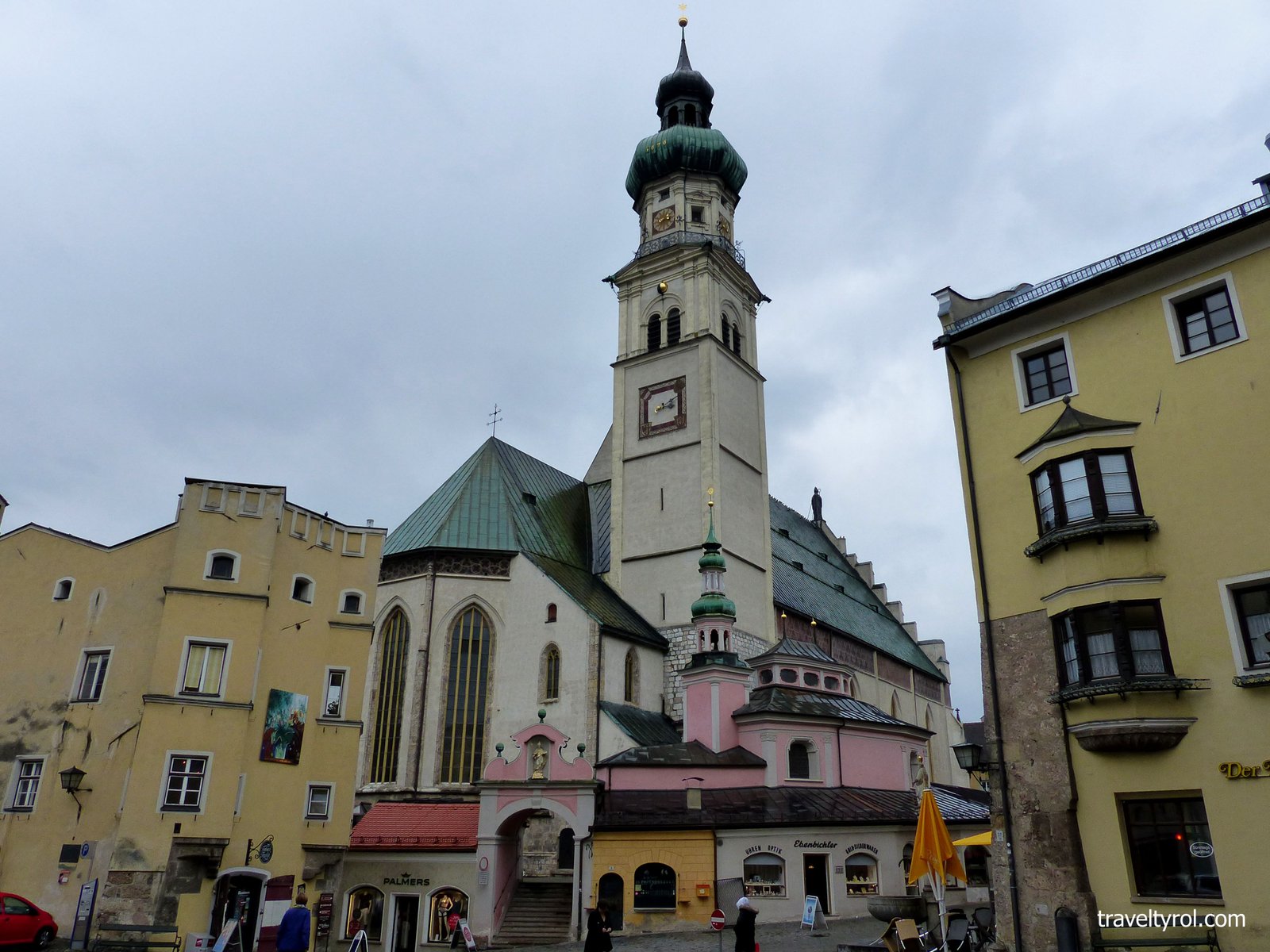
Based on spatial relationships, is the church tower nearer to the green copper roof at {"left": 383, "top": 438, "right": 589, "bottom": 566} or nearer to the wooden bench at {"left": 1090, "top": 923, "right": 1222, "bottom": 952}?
the green copper roof at {"left": 383, "top": 438, "right": 589, "bottom": 566}

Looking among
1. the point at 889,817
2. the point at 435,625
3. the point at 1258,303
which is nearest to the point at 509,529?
the point at 435,625

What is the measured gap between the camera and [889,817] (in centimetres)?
2616

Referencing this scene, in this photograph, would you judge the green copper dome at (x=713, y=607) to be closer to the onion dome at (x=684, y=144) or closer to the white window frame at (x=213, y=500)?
the white window frame at (x=213, y=500)

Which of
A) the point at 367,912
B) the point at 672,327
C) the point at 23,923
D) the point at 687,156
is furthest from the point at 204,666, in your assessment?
the point at 687,156

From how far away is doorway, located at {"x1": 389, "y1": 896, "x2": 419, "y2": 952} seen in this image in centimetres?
2638

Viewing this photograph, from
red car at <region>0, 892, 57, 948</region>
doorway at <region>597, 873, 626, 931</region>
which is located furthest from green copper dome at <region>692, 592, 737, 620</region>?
red car at <region>0, 892, 57, 948</region>

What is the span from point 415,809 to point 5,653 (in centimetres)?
1251

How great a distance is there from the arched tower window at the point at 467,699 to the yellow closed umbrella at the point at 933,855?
1800 centimetres

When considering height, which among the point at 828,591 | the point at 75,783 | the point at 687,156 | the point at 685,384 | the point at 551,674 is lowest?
the point at 75,783

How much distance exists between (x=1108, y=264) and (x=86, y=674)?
21.9 metres

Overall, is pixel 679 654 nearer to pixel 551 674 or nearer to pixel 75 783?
pixel 551 674

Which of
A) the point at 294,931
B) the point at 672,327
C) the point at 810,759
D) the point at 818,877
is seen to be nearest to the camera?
the point at 294,931

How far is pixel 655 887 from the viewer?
2397 centimetres

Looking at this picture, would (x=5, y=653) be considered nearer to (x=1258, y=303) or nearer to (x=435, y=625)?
(x=435, y=625)
